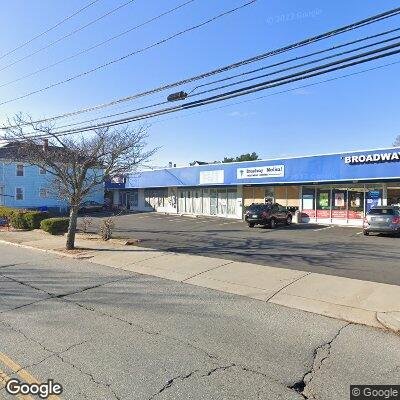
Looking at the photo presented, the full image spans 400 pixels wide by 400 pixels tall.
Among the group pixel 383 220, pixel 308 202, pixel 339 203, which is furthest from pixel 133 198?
pixel 383 220

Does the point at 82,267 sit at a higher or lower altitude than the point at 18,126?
lower

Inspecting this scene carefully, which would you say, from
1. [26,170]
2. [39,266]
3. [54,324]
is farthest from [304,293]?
[26,170]

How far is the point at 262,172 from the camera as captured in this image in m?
27.7

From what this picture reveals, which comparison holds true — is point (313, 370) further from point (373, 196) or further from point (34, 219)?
point (34, 219)

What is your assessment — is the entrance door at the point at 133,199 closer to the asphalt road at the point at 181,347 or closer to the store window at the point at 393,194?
the store window at the point at 393,194

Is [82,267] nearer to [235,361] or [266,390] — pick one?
A: [235,361]

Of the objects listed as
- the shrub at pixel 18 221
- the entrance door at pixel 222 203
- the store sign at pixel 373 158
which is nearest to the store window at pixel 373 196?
the store sign at pixel 373 158

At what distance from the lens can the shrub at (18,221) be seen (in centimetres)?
2353

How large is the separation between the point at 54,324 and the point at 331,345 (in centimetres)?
443

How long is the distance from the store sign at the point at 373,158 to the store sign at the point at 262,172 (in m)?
4.70

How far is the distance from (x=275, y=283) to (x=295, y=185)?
1916 cm

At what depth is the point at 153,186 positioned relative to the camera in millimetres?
37281

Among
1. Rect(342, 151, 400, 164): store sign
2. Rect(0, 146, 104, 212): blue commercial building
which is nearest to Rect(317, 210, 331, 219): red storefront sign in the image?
Rect(342, 151, 400, 164): store sign

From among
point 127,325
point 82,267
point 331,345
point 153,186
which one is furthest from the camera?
point 153,186
